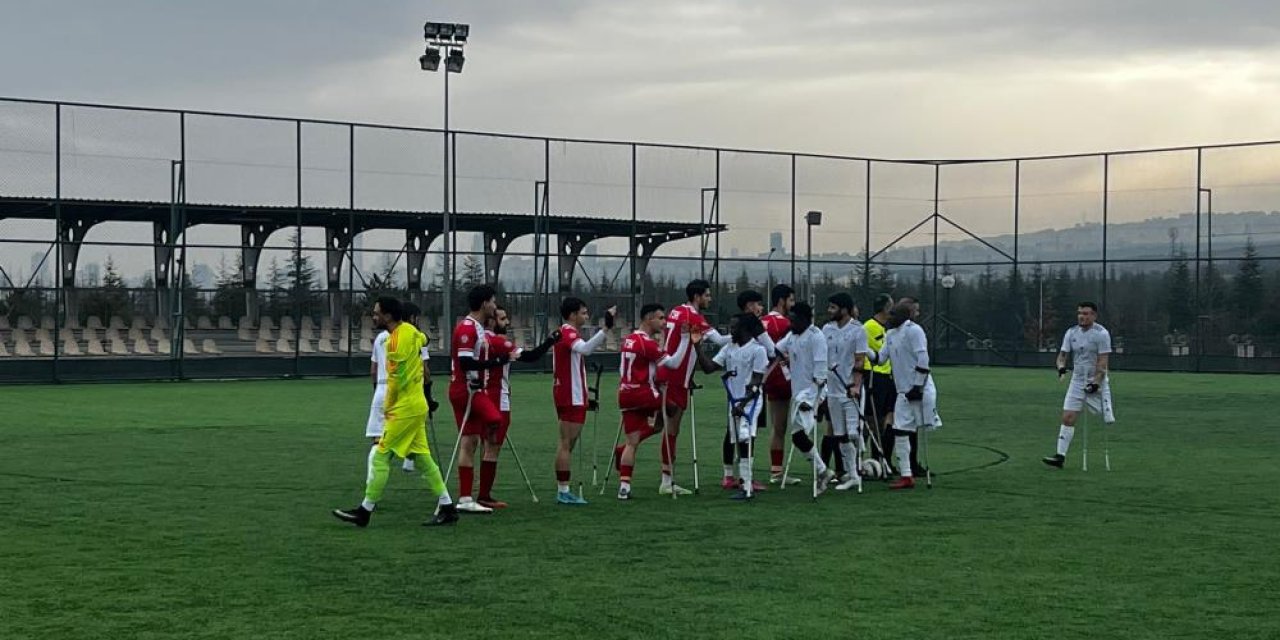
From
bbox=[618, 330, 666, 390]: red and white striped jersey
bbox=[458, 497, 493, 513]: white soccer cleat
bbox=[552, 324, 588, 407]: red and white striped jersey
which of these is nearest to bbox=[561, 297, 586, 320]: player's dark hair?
bbox=[552, 324, 588, 407]: red and white striped jersey

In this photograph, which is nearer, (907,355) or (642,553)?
(642,553)

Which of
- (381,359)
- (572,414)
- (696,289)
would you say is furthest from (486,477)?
(381,359)

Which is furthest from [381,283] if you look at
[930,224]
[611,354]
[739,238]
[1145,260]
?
[1145,260]

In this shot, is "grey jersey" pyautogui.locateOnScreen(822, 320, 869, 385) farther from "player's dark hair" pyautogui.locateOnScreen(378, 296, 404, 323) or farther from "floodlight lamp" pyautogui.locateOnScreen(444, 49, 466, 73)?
"floodlight lamp" pyautogui.locateOnScreen(444, 49, 466, 73)

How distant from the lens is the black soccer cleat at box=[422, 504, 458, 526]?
456 inches

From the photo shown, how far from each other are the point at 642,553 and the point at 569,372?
292cm

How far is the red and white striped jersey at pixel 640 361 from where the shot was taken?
13.1 metres

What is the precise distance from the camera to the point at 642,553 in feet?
33.5

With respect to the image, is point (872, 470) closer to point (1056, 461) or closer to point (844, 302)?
point (844, 302)

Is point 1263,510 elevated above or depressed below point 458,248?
below

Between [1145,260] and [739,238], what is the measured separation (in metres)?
13.8

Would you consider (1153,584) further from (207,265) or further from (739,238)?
(739,238)

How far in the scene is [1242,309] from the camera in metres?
48.4

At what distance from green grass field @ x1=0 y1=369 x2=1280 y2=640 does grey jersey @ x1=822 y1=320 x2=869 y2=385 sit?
1.23 metres
